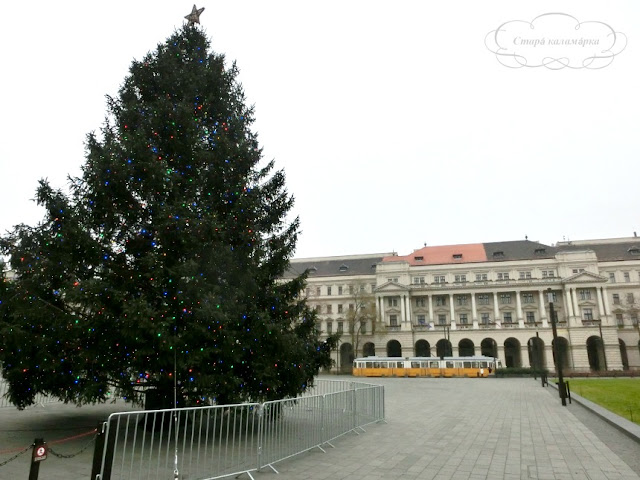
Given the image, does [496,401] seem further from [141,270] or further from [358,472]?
[141,270]

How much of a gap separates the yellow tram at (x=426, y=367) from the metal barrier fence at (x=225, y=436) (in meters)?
42.9

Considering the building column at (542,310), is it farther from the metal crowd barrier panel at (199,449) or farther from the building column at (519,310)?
the metal crowd barrier panel at (199,449)

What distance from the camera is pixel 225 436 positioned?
30.4ft

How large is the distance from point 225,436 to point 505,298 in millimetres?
70662

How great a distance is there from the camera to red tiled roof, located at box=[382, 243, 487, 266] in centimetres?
7606

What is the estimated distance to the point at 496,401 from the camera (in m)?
22.0

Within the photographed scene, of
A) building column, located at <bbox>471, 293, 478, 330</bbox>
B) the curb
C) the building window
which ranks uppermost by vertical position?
the building window

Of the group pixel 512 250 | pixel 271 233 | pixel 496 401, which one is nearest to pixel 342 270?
pixel 512 250

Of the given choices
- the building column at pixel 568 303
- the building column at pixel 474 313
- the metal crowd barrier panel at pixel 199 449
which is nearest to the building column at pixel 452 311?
the building column at pixel 474 313

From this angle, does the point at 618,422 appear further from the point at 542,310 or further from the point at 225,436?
the point at 542,310

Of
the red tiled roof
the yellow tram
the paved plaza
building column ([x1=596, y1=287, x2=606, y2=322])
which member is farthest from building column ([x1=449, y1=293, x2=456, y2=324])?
the paved plaza

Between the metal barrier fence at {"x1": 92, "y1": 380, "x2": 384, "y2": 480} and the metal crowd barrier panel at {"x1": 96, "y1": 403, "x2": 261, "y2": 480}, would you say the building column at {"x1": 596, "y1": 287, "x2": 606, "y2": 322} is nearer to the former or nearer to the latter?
the metal barrier fence at {"x1": 92, "y1": 380, "x2": 384, "y2": 480}

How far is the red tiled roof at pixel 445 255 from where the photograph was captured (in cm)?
7606

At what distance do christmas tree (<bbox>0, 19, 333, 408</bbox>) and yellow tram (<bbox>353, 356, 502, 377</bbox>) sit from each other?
4221cm
